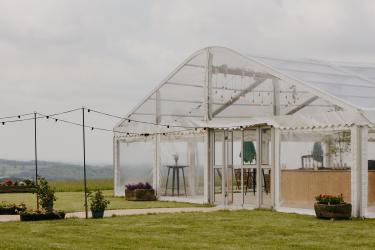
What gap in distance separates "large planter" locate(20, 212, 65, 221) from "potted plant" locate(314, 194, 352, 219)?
519 cm

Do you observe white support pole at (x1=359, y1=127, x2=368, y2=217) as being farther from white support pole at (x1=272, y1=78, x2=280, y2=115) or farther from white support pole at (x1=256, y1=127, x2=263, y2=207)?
white support pole at (x1=256, y1=127, x2=263, y2=207)

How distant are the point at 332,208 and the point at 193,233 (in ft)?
12.2

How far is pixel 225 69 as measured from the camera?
719 inches

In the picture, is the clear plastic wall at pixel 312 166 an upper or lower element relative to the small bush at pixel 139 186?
upper

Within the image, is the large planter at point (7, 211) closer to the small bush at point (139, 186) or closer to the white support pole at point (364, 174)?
the small bush at point (139, 186)

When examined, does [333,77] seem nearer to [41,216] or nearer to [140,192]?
[140,192]

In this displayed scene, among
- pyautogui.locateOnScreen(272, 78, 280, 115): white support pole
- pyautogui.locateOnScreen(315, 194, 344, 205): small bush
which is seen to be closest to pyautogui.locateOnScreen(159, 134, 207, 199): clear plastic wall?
pyautogui.locateOnScreen(272, 78, 280, 115): white support pole

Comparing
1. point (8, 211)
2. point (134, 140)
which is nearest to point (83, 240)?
point (8, 211)

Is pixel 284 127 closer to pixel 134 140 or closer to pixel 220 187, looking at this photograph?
pixel 220 187

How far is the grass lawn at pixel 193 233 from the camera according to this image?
10469mm

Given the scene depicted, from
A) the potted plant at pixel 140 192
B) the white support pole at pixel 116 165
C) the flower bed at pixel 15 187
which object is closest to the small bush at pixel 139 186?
the potted plant at pixel 140 192

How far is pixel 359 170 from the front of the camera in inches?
574

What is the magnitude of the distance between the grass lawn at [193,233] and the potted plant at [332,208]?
11.3 inches

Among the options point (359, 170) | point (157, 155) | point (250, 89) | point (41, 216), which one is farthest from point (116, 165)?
point (359, 170)
